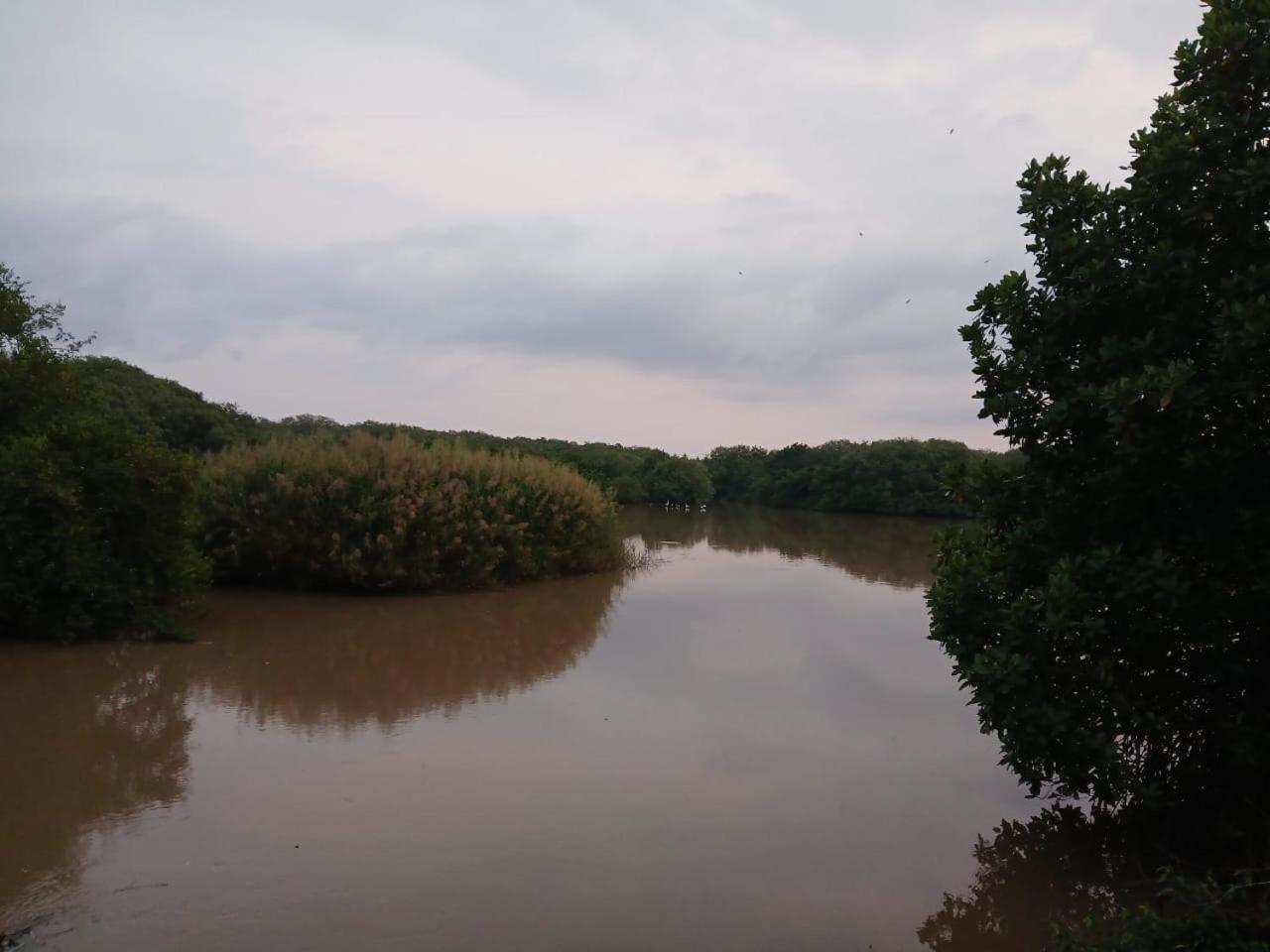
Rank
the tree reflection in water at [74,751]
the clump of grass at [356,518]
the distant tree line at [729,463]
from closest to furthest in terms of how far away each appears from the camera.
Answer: the tree reflection in water at [74,751]
the clump of grass at [356,518]
the distant tree line at [729,463]

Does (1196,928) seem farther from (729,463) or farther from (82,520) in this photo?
(729,463)

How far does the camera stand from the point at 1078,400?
505cm

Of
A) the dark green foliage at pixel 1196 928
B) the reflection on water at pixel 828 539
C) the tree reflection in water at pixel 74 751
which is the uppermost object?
the reflection on water at pixel 828 539

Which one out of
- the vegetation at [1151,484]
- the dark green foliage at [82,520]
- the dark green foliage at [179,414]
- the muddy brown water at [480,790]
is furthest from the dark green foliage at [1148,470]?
the dark green foliage at [179,414]

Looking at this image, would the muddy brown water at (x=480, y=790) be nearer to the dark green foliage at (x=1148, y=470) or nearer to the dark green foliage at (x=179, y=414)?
the dark green foliage at (x=1148, y=470)

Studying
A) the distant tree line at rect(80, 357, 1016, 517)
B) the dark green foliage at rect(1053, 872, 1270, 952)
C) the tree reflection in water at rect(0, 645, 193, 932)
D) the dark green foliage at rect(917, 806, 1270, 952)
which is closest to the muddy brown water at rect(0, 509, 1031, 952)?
the tree reflection in water at rect(0, 645, 193, 932)

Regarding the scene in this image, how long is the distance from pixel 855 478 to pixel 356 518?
162 feet

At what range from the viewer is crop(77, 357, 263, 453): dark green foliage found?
27.3 m

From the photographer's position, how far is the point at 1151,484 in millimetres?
4891

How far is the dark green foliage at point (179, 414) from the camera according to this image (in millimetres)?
27281

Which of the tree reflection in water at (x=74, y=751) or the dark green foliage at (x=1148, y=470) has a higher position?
the dark green foliage at (x=1148, y=470)

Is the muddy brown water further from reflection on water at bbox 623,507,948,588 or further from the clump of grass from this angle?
reflection on water at bbox 623,507,948,588

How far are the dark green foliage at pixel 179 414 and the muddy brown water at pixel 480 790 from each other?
58.5ft

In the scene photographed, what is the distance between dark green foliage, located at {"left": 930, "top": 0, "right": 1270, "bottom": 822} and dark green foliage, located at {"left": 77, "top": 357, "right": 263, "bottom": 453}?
23.4 metres
